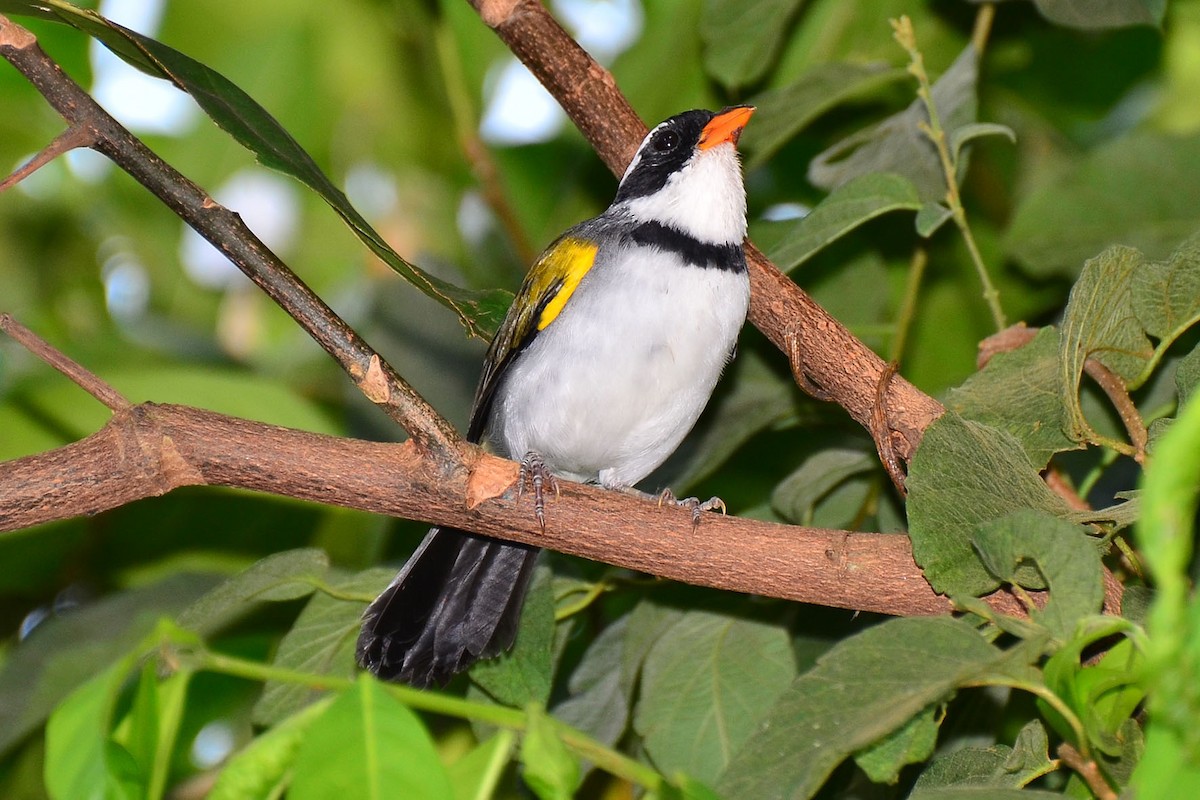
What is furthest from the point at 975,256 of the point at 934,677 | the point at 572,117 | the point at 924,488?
the point at 934,677

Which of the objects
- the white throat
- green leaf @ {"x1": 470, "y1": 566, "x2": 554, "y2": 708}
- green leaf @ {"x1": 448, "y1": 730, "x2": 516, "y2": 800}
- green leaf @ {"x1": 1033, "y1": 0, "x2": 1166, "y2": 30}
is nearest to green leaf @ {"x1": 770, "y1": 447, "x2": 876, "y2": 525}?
green leaf @ {"x1": 470, "y1": 566, "x2": 554, "y2": 708}

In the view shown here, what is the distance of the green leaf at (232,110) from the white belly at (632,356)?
0.89 meters

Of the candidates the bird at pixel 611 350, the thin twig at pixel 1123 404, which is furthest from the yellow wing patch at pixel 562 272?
the thin twig at pixel 1123 404

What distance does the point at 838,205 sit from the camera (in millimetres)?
2289

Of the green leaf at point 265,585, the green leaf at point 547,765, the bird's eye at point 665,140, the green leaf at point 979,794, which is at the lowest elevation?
the green leaf at point 979,794

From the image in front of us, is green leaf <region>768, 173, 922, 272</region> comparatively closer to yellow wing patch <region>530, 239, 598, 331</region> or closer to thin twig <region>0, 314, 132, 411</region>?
yellow wing patch <region>530, 239, 598, 331</region>

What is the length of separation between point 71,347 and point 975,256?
7.49 ft

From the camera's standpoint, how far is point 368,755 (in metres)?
1.16

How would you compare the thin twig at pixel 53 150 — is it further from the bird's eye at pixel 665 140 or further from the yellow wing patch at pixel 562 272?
the bird's eye at pixel 665 140

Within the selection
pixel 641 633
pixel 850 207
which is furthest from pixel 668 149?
pixel 641 633

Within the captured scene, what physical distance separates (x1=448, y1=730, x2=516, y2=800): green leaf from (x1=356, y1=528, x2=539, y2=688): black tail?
949mm

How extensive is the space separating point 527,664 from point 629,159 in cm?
101

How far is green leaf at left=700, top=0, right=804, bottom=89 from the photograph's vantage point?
2.88 metres

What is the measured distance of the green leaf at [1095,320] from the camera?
75.9 inches
